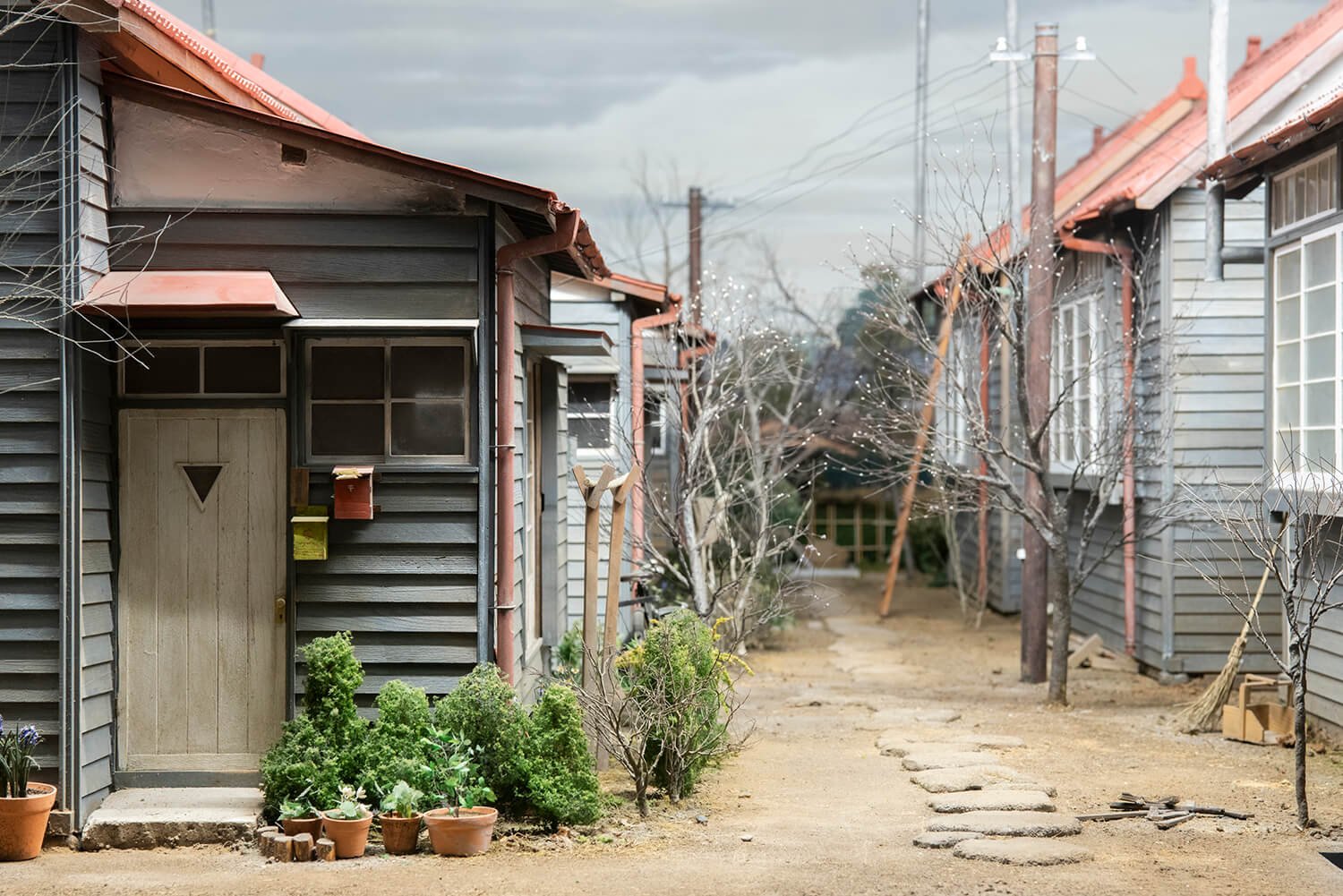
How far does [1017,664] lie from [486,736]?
1045cm

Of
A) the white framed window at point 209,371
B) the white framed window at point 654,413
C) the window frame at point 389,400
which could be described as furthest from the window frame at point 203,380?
the white framed window at point 654,413

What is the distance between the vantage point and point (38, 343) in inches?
307

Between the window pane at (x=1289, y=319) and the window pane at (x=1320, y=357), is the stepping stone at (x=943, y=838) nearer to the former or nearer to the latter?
the window pane at (x=1320, y=357)

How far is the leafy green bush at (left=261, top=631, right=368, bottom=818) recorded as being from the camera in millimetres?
7793

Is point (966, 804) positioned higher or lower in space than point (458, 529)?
lower

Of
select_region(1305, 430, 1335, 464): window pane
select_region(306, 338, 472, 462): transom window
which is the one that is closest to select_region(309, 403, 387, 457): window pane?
select_region(306, 338, 472, 462): transom window

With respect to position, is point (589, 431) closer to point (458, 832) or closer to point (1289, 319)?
point (1289, 319)

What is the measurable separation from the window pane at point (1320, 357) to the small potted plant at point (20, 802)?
901cm

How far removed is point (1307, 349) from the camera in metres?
11.2

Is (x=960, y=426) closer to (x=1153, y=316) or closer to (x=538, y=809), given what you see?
(x=1153, y=316)

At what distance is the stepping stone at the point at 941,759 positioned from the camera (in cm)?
1003

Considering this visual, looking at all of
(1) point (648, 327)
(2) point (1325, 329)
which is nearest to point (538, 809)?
(2) point (1325, 329)

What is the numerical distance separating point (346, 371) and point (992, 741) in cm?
572

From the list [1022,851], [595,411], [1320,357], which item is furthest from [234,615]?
[1320,357]
